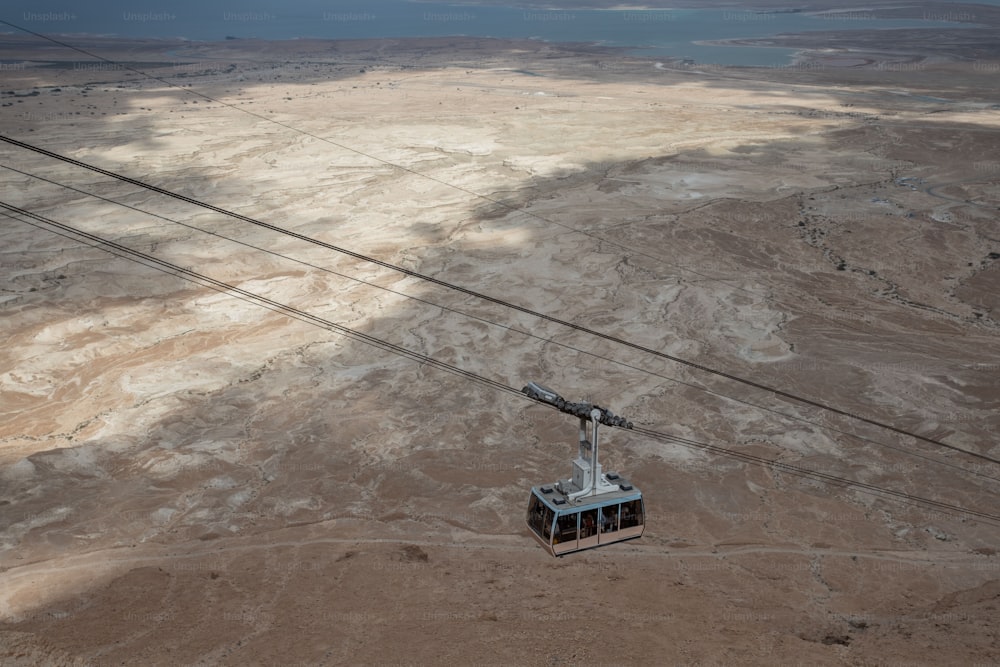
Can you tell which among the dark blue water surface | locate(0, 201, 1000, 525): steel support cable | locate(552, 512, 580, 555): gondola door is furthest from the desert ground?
the dark blue water surface

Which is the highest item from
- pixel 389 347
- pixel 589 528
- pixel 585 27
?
pixel 585 27

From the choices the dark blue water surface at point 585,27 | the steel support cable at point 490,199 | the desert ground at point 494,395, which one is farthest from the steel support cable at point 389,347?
the dark blue water surface at point 585,27

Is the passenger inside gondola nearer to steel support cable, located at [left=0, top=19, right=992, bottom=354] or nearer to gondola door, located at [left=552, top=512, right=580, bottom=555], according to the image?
gondola door, located at [left=552, top=512, right=580, bottom=555]

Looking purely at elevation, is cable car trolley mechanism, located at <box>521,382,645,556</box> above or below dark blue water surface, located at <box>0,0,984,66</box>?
below

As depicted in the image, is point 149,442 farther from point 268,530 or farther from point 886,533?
point 886,533

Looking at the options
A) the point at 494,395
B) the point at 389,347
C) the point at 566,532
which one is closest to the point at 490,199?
the point at 389,347

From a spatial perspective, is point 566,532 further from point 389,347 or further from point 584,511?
point 389,347
